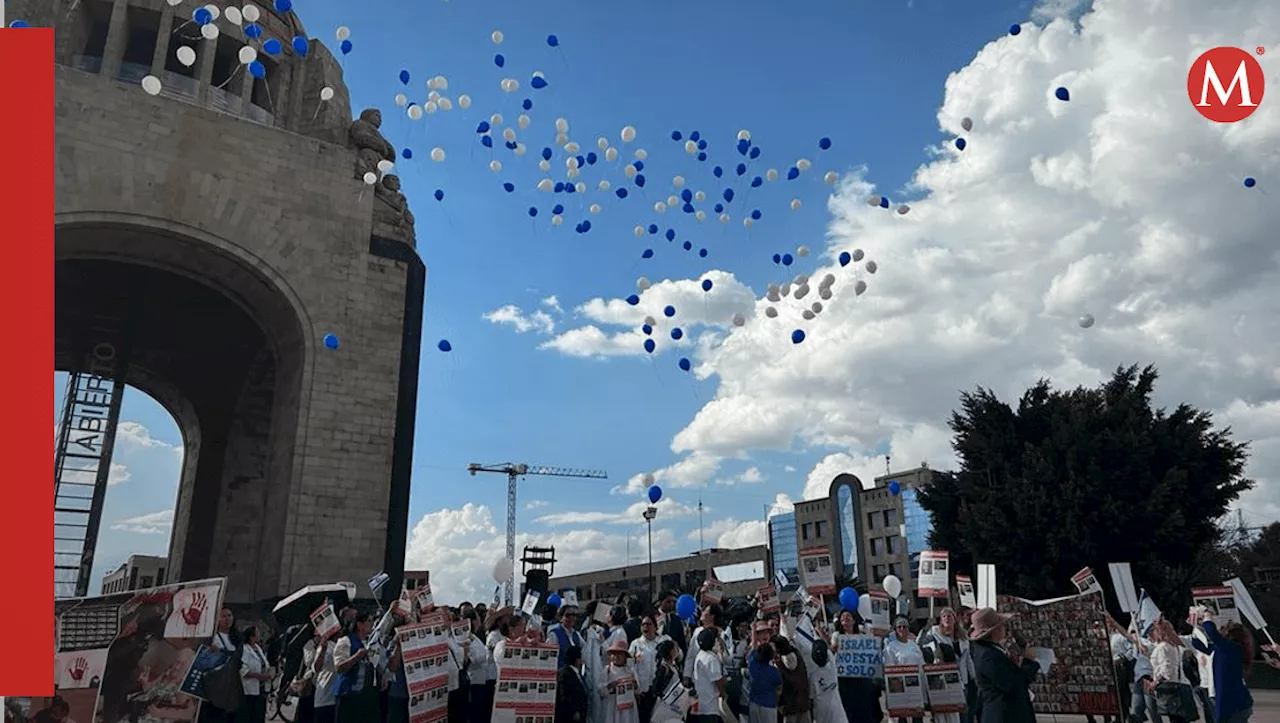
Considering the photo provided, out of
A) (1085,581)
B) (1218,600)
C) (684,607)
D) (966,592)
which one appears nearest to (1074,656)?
(1085,581)

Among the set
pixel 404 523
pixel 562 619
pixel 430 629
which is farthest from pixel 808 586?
pixel 404 523

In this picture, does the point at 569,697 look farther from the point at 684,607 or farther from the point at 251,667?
the point at 251,667

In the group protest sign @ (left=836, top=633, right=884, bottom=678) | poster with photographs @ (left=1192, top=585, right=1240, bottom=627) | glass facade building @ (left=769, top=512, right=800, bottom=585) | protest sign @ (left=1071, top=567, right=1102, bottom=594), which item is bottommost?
protest sign @ (left=836, top=633, right=884, bottom=678)

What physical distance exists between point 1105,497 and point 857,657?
15.8 m

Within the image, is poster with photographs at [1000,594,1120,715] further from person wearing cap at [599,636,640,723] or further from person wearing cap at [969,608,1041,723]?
person wearing cap at [969,608,1041,723]

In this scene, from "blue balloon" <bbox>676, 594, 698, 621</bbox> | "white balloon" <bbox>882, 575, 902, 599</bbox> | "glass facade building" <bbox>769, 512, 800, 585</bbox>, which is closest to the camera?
"blue balloon" <bbox>676, 594, 698, 621</bbox>

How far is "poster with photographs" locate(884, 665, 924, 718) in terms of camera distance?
9164 millimetres

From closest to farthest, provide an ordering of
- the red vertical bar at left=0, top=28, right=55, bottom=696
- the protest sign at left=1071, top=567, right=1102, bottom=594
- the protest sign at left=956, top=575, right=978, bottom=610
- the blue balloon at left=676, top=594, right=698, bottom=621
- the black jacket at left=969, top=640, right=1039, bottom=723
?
the red vertical bar at left=0, top=28, right=55, bottom=696, the black jacket at left=969, top=640, right=1039, bottom=723, the blue balloon at left=676, top=594, right=698, bottom=621, the protest sign at left=1071, top=567, right=1102, bottom=594, the protest sign at left=956, top=575, right=978, bottom=610

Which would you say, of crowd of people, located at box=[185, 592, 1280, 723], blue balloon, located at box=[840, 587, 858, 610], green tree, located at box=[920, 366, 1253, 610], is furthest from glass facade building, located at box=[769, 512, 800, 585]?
crowd of people, located at box=[185, 592, 1280, 723]

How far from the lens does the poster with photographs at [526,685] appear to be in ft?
27.8

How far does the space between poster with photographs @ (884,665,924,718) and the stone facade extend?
13606 millimetres

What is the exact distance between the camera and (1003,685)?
6.06 m

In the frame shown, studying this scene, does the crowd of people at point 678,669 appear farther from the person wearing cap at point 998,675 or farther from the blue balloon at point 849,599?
the blue balloon at point 849,599

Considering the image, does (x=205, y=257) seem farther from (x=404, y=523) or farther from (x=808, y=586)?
(x=808, y=586)
